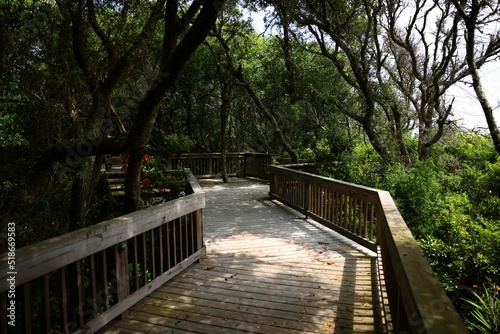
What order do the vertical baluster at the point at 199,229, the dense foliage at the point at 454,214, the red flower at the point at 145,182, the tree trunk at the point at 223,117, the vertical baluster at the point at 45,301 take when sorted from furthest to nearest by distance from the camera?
the tree trunk at the point at 223,117, the red flower at the point at 145,182, the vertical baluster at the point at 199,229, the dense foliage at the point at 454,214, the vertical baluster at the point at 45,301

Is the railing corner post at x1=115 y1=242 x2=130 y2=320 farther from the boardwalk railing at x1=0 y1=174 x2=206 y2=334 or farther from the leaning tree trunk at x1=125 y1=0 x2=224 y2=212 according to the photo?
the leaning tree trunk at x1=125 y1=0 x2=224 y2=212

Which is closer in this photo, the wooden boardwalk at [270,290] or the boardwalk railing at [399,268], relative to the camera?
the boardwalk railing at [399,268]

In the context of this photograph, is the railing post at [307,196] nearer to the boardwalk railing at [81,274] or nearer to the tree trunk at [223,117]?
the boardwalk railing at [81,274]

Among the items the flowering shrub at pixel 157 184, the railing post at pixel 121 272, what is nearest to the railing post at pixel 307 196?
the flowering shrub at pixel 157 184

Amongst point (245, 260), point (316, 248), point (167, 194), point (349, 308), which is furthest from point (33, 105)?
point (349, 308)

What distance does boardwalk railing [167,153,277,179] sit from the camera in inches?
565

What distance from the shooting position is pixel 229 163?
16.0 metres

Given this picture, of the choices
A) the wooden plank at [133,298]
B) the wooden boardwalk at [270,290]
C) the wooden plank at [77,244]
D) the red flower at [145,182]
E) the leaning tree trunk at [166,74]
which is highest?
the leaning tree trunk at [166,74]

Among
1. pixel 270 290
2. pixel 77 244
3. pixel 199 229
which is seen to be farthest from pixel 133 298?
pixel 199 229

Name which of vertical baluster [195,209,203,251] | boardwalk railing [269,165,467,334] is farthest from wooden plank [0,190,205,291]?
boardwalk railing [269,165,467,334]

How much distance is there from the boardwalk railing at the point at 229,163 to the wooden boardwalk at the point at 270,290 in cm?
786

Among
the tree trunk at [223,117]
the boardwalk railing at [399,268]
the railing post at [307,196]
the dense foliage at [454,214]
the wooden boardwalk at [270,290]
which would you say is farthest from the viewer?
the tree trunk at [223,117]

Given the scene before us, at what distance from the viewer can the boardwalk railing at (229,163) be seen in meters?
14.3

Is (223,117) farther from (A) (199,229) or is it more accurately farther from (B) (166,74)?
(B) (166,74)
